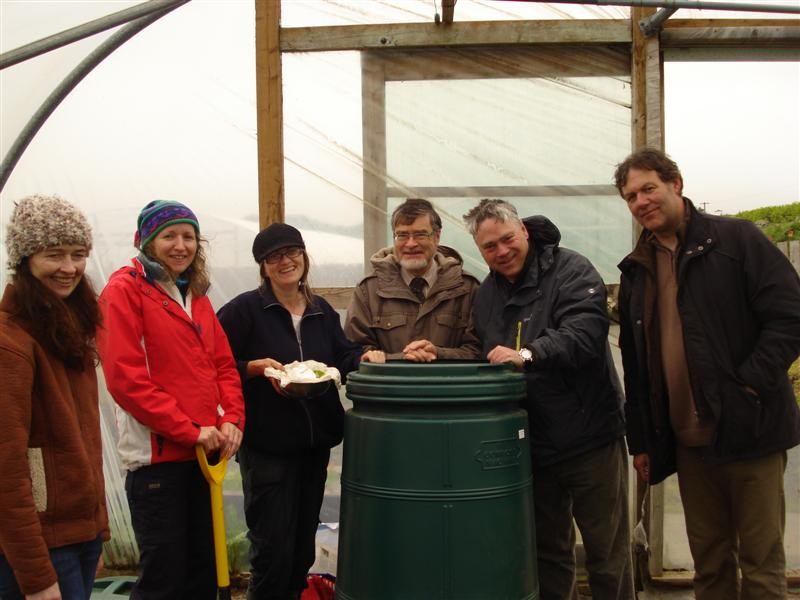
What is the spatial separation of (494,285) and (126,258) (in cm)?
180

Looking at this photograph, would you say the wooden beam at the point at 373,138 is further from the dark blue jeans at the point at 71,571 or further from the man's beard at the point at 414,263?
the dark blue jeans at the point at 71,571

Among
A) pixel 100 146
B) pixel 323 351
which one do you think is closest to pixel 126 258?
pixel 100 146

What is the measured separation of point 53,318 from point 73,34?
3.92 ft

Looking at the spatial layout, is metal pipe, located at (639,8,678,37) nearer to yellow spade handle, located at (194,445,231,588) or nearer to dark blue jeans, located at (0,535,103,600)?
yellow spade handle, located at (194,445,231,588)

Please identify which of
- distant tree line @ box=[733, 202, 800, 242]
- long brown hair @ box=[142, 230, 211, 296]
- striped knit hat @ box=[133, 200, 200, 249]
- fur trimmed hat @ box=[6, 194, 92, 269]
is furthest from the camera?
distant tree line @ box=[733, 202, 800, 242]

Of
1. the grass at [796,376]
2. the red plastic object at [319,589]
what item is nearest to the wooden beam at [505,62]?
the grass at [796,376]

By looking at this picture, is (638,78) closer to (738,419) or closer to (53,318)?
(738,419)

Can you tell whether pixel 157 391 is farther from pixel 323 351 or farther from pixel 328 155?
pixel 328 155

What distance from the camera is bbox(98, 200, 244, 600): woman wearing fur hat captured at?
6.47 ft

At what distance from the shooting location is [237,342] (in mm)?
2420

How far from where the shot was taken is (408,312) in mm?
2521

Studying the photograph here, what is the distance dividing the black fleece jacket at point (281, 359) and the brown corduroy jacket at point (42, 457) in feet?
2.22

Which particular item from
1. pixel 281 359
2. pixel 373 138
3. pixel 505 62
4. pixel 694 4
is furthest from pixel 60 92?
pixel 694 4

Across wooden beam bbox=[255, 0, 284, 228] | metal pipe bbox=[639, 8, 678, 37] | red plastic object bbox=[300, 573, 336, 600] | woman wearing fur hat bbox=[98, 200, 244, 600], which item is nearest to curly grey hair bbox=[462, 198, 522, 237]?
woman wearing fur hat bbox=[98, 200, 244, 600]
